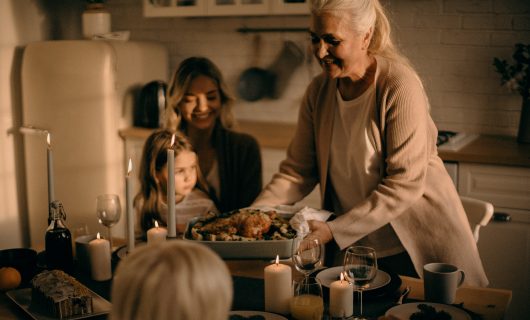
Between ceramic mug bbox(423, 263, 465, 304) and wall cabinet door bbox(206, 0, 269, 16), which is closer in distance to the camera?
ceramic mug bbox(423, 263, 465, 304)

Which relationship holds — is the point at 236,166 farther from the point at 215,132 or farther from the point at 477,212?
the point at 477,212

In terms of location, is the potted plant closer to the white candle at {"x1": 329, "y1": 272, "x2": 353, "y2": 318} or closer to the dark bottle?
the white candle at {"x1": 329, "y1": 272, "x2": 353, "y2": 318}

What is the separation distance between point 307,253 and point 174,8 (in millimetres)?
2539

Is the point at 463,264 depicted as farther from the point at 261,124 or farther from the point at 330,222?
the point at 261,124

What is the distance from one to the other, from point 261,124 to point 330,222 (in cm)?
201

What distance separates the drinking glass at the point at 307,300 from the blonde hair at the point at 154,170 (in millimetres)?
1060

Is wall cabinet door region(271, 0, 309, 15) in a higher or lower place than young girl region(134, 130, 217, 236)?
higher

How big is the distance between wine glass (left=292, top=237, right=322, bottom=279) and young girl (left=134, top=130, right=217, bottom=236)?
978 mm

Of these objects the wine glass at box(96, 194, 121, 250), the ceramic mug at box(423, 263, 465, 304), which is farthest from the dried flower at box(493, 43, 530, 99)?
the wine glass at box(96, 194, 121, 250)

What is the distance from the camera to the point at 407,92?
1933 millimetres

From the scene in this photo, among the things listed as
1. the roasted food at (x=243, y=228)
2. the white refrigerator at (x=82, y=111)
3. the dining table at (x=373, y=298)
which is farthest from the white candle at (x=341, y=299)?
the white refrigerator at (x=82, y=111)

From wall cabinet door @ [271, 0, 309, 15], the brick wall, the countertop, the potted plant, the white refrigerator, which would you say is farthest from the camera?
the white refrigerator

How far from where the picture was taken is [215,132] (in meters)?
2.69

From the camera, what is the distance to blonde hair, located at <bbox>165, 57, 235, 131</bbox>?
2.63 metres
